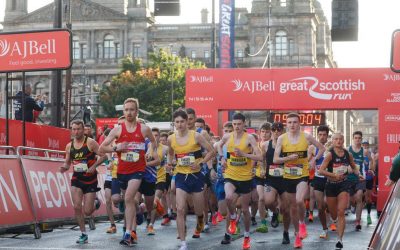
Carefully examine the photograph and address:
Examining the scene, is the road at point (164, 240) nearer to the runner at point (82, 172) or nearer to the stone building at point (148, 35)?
the runner at point (82, 172)

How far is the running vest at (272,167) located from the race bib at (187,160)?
1.41 metres

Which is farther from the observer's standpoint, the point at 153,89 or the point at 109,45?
the point at 109,45

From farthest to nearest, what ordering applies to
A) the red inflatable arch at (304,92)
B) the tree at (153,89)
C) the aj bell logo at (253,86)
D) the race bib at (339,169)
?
the tree at (153,89), the aj bell logo at (253,86), the red inflatable arch at (304,92), the race bib at (339,169)

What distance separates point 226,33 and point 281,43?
4923 cm

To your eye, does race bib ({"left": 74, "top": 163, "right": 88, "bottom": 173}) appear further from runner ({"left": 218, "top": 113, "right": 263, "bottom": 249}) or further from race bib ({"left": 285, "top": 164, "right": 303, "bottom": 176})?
race bib ({"left": 285, "top": 164, "right": 303, "bottom": 176})

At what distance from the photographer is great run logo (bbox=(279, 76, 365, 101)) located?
24.6 meters

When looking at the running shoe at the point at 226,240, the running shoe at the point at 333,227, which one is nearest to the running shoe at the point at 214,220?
the running shoe at the point at 333,227

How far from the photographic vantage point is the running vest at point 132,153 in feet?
39.7

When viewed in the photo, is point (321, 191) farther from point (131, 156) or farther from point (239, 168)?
point (131, 156)

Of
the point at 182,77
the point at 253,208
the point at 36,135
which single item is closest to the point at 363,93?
the point at 253,208

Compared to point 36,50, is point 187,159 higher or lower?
lower

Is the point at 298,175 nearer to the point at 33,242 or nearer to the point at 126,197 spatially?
the point at 126,197

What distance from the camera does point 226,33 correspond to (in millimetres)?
54406

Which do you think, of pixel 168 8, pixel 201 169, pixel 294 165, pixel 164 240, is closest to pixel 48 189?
pixel 164 240
